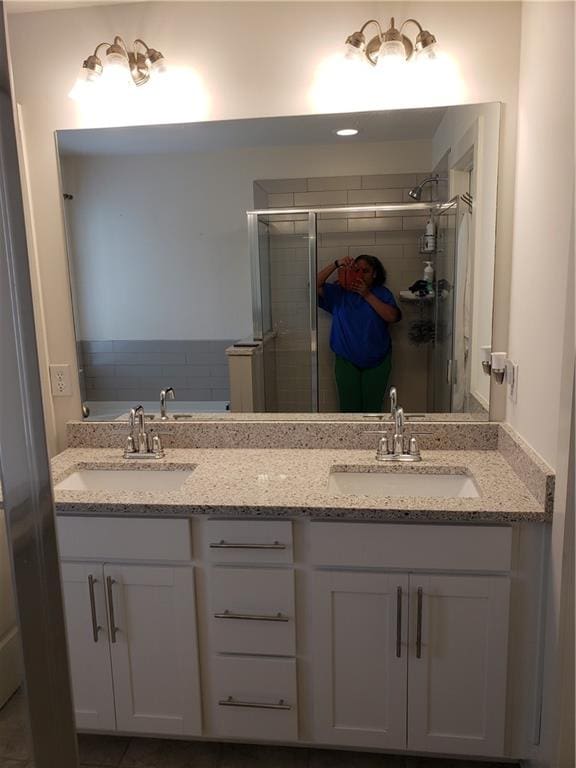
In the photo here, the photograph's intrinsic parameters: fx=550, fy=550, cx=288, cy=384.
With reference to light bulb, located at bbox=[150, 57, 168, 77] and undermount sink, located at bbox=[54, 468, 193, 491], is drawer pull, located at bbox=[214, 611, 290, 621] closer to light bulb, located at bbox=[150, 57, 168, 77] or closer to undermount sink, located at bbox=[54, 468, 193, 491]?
undermount sink, located at bbox=[54, 468, 193, 491]

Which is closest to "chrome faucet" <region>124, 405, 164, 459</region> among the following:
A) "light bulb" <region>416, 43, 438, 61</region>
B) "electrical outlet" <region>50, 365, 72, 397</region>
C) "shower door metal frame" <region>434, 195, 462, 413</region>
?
"electrical outlet" <region>50, 365, 72, 397</region>

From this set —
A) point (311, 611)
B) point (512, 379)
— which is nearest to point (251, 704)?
point (311, 611)

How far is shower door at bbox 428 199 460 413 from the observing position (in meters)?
1.90

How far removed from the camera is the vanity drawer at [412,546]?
150cm

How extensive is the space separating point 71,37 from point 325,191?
3.38ft

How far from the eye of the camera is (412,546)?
153 centimetres

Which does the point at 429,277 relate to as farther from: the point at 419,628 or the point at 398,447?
the point at 419,628

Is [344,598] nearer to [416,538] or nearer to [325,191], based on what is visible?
[416,538]

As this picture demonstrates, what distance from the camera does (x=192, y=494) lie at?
1619 mm

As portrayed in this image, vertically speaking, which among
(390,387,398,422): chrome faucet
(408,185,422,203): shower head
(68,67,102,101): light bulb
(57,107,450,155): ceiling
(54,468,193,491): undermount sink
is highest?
(68,67,102,101): light bulb

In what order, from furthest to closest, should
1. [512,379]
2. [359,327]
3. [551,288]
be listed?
[359,327]
[512,379]
[551,288]

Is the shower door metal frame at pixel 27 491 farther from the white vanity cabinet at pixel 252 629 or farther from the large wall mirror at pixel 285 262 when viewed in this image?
the large wall mirror at pixel 285 262

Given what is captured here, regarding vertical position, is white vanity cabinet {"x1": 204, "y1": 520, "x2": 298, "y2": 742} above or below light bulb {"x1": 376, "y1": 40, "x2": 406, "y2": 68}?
below

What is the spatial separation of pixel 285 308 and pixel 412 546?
0.96 metres
